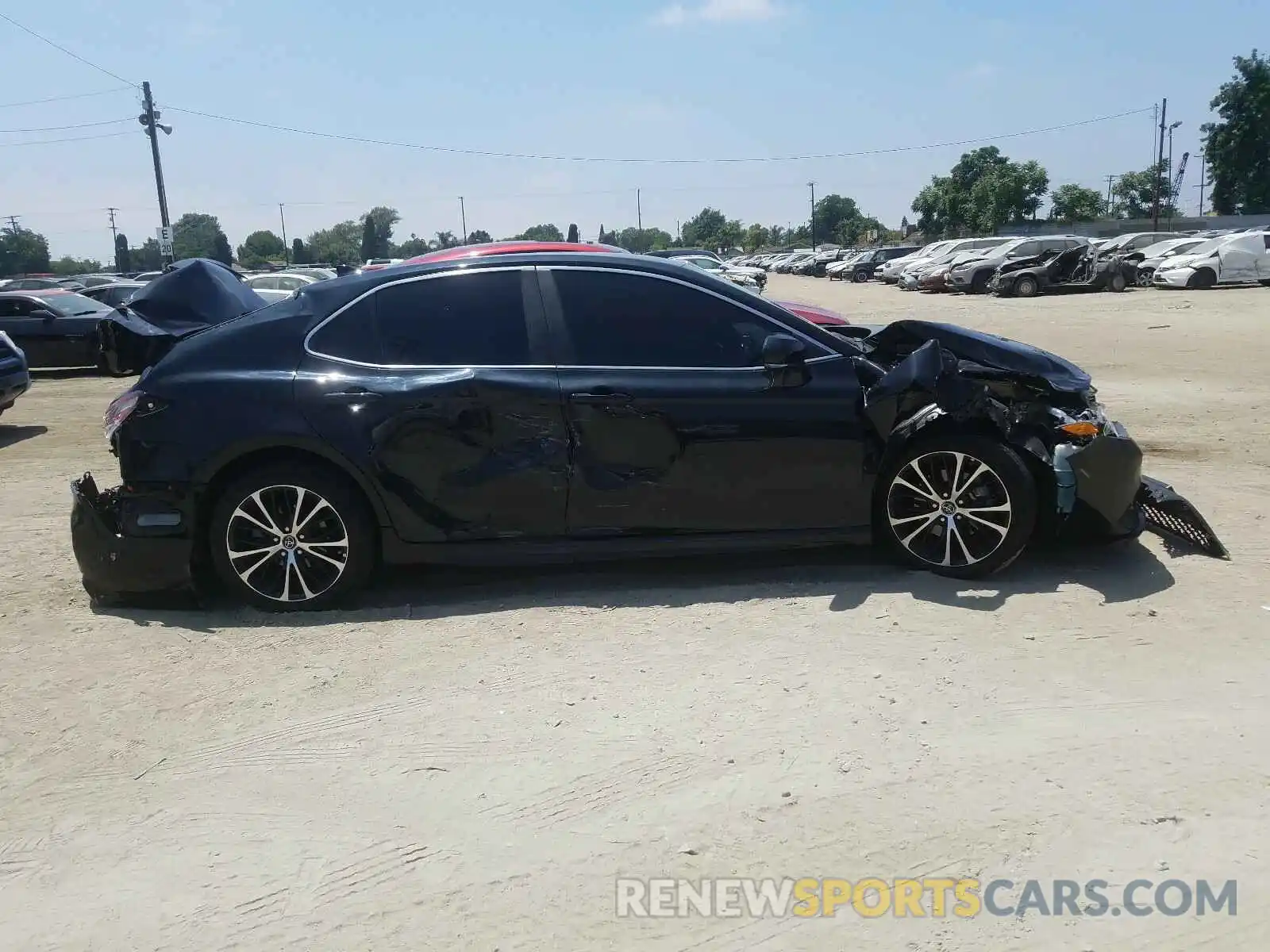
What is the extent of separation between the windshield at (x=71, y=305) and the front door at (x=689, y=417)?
15635 millimetres

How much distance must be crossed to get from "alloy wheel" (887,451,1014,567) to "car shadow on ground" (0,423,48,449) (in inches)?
380

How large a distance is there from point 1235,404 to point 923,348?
22.5 feet

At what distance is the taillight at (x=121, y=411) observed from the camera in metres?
4.98

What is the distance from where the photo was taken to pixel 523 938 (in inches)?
106

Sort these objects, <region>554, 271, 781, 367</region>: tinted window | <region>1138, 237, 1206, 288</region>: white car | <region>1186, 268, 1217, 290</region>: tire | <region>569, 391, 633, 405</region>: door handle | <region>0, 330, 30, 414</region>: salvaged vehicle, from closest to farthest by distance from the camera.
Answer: <region>569, 391, 633, 405</region>: door handle < <region>554, 271, 781, 367</region>: tinted window < <region>0, 330, 30, 414</region>: salvaged vehicle < <region>1186, 268, 1217, 290</region>: tire < <region>1138, 237, 1206, 288</region>: white car

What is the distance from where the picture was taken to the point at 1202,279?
29.8m

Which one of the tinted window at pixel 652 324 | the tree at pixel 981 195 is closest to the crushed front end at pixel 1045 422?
the tinted window at pixel 652 324

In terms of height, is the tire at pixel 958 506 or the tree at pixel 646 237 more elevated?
the tree at pixel 646 237

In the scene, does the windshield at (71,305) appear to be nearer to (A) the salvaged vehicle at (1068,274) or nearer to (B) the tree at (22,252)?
(A) the salvaged vehicle at (1068,274)

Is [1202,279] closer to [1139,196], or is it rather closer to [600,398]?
[600,398]

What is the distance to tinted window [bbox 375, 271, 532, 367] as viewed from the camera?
5.11 m

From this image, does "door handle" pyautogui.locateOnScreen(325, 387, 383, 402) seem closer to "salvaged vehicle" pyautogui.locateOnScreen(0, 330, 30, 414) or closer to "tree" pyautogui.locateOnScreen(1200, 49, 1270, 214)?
"salvaged vehicle" pyautogui.locateOnScreen(0, 330, 30, 414)

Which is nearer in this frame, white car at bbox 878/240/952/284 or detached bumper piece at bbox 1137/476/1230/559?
detached bumper piece at bbox 1137/476/1230/559

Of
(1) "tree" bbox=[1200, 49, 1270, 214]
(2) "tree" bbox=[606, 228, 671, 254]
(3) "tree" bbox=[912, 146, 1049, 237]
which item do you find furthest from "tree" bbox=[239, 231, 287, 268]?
(1) "tree" bbox=[1200, 49, 1270, 214]
